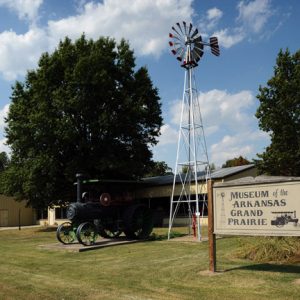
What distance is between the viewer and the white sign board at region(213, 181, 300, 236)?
9.48m

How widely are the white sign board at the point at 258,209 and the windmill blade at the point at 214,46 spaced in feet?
39.6

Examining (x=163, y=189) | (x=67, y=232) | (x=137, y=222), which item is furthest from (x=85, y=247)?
(x=163, y=189)

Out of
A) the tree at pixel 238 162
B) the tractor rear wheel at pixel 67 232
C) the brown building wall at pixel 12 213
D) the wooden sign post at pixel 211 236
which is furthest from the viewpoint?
the tree at pixel 238 162

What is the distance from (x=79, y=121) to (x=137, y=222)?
1407 cm

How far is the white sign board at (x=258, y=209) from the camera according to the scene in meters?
9.48

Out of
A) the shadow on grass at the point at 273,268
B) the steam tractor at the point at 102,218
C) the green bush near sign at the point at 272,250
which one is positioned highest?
the steam tractor at the point at 102,218

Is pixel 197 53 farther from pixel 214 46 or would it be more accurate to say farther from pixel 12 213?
pixel 12 213

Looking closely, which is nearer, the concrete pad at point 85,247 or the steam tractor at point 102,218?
the concrete pad at point 85,247

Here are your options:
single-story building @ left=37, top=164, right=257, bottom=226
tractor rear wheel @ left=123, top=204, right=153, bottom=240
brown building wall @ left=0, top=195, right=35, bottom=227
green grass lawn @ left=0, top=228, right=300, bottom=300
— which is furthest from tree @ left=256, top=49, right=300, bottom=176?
brown building wall @ left=0, top=195, right=35, bottom=227

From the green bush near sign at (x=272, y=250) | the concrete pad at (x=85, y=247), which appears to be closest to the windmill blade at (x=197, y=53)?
the concrete pad at (x=85, y=247)

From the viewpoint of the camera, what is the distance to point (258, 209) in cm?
1006

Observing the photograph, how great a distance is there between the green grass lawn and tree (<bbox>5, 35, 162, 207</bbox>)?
17.1 metres

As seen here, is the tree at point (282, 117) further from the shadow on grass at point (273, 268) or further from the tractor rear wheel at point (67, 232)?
the shadow on grass at point (273, 268)

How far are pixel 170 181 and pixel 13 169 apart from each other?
1155cm
